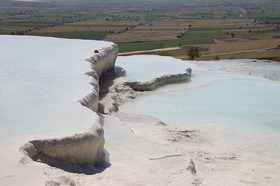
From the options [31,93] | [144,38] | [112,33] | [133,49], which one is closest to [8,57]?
[31,93]

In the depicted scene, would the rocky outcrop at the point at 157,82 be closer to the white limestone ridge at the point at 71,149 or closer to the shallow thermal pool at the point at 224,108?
the shallow thermal pool at the point at 224,108

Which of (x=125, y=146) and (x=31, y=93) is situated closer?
(x=125, y=146)

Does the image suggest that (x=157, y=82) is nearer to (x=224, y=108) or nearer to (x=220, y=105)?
(x=220, y=105)

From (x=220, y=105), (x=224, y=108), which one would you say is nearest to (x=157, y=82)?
(x=220, y=105)

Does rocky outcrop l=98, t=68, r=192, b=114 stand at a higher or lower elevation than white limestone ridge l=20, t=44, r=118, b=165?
lower

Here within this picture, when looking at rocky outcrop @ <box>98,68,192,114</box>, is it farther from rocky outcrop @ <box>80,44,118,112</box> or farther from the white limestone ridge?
the white limestone ridge

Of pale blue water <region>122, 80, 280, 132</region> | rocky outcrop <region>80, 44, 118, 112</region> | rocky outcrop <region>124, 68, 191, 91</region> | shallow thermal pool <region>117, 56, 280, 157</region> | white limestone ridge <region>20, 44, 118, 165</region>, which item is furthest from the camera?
rocky outcrop <region>124, 68, 191, 91</region>

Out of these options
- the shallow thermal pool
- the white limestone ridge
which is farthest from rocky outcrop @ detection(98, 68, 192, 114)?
the white limestone ridge

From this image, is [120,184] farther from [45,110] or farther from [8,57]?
[8,57]
